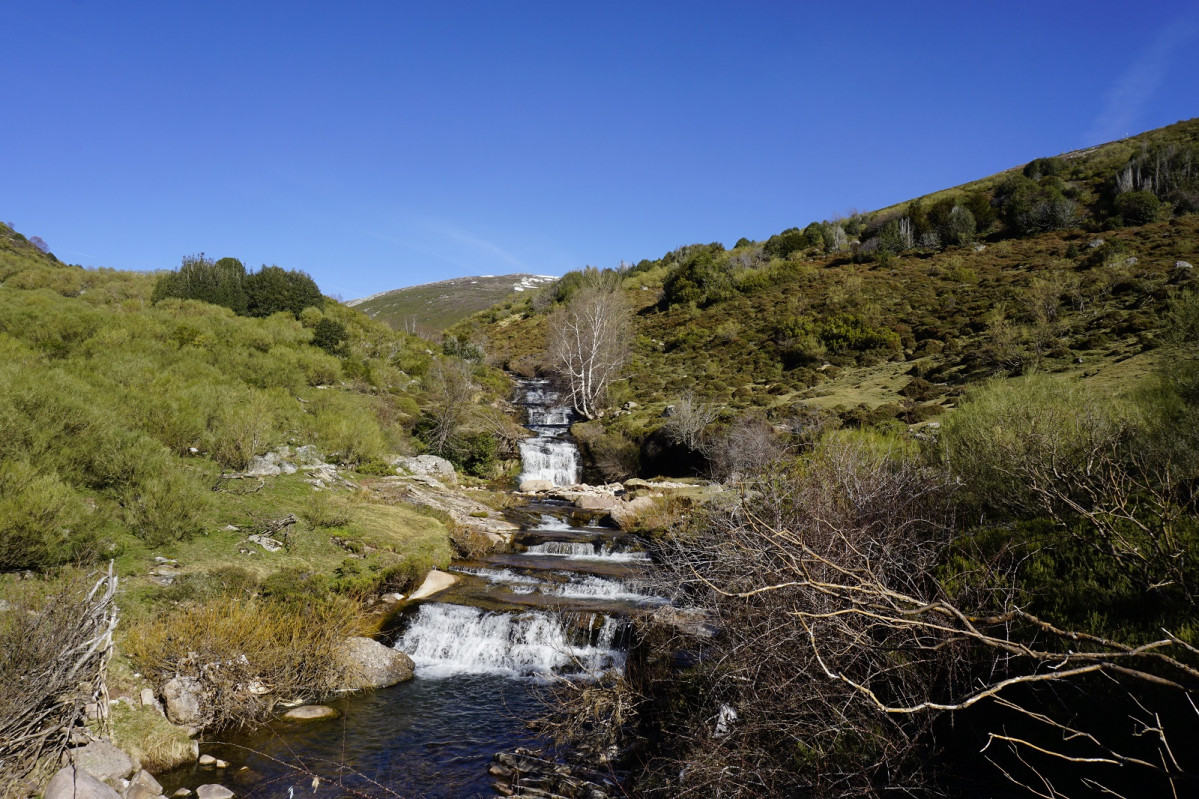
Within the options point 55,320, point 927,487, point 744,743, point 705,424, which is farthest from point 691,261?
point 744,743

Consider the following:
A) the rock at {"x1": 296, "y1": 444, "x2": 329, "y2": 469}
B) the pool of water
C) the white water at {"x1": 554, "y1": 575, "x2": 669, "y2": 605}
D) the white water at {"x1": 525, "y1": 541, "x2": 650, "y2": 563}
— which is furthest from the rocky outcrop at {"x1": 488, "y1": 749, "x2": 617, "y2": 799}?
the rock at {"x1": 296, "y1": 444, "x2": 329, "y2": 469}

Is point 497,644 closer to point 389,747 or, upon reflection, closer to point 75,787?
point 389,747

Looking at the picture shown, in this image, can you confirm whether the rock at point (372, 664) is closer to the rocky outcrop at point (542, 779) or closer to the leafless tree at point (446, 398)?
the rocky outcrop at point (542, 779)

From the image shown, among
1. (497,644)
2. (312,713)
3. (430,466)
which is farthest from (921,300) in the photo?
(312,713)

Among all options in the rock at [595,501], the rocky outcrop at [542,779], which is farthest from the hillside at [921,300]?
the rocky outcrop at [542,779]

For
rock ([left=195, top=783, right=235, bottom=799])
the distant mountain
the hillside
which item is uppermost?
the distant mountain

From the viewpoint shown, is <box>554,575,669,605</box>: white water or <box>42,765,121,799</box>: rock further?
<box>554,575,669,605</box>: white water

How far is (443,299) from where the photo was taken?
95750mm

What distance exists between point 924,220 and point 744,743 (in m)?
54.2

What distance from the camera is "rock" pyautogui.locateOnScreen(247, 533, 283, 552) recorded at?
34.6 ft

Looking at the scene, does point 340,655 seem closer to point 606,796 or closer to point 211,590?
point 211,590

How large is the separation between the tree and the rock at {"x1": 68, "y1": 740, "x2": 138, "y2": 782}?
89.4 feet

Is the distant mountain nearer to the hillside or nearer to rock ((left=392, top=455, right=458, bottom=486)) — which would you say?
the hillside

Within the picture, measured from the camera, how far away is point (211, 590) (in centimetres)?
820
